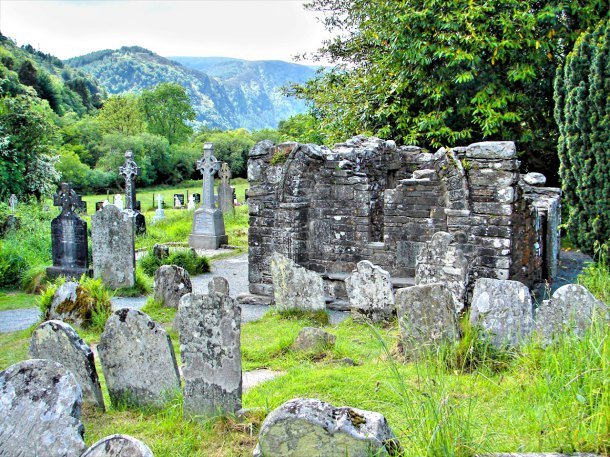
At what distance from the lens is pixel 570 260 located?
14242 mm

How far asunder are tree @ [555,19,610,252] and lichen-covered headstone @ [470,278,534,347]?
464 cm

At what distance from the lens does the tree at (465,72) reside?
1283 centimetres

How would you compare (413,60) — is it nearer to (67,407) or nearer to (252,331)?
(252,331)

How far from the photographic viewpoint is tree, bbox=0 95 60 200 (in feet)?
63.2

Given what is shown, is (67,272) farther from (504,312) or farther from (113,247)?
(504,312)

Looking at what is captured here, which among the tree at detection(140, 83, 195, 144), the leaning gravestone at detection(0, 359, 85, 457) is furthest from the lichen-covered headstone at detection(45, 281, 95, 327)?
the tree at detection(140, 83, 195, 144)

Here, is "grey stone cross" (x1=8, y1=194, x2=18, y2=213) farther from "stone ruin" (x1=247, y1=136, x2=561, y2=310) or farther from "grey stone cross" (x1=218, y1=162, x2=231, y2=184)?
"stone ruin" (x1=247, y1=136, x2=561, y2=310)

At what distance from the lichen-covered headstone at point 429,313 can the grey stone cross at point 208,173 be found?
445 inches

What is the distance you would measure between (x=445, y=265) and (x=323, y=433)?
493cm

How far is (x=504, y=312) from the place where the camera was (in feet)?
19.7

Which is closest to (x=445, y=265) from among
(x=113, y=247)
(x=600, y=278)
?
(x=600, y=278)

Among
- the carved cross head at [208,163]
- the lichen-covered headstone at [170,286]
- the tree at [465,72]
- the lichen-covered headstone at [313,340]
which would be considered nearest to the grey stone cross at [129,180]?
the carved cross head at [208,163]

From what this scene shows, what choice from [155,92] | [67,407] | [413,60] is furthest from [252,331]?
[155,92]

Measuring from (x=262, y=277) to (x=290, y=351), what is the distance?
403cm
